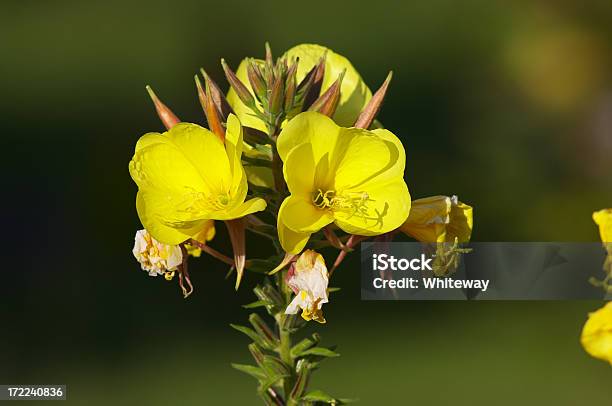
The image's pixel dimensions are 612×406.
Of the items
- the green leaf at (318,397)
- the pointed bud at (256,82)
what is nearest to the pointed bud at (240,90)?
the pointed bud at (256,82)

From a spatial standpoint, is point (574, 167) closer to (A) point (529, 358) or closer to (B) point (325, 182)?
(A) point (529, 358)

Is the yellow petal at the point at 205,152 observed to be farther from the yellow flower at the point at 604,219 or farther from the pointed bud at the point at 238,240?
the yellow flower at the point at 604,219

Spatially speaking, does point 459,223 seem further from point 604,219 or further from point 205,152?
point 205,152

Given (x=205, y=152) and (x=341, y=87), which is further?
(x=341, y=87)

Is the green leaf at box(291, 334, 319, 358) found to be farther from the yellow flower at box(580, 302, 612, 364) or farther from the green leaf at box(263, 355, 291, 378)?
the yellow flower at box(580, 302, 612, 364)

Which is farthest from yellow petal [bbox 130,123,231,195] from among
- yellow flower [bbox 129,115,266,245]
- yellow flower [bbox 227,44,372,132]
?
yellow flower [bbox 227,44,372,132]

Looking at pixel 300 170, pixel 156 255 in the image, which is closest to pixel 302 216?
pixel 300 170
